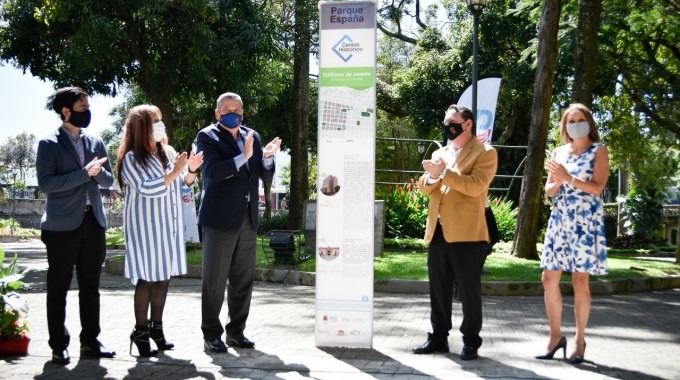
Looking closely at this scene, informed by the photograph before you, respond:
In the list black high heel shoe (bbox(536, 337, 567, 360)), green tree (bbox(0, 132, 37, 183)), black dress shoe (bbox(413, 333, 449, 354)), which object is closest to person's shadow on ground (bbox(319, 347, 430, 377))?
black dress shoe (bbox(413, 333, 449, 354))

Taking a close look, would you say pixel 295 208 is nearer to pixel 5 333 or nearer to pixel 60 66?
pixel 60 66

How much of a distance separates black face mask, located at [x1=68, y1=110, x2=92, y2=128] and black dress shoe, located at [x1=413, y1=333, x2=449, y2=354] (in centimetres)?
331

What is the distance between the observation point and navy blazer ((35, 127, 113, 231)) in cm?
614

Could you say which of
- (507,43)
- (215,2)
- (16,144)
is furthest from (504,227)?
(16,144)

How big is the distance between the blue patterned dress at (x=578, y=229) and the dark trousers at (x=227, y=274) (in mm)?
2533

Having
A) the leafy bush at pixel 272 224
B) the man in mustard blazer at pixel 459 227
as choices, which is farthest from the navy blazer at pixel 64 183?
the leafy bush at pixel 272 224

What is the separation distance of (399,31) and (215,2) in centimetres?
2278

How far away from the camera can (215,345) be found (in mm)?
6645

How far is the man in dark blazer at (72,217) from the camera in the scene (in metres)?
6.15

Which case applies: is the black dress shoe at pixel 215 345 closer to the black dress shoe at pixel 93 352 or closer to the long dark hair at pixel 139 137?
the black dress shoe at pixel 93 352

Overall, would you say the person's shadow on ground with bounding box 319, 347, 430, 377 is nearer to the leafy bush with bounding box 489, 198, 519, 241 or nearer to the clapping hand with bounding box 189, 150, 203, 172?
the clapping hand with bounding box 189, 150, 203, 172

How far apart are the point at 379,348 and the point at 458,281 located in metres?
0.98

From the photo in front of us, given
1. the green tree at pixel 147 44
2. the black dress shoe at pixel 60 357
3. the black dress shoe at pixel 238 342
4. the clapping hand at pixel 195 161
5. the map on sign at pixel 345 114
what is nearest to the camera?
the black dress shoe at pixel 60 357

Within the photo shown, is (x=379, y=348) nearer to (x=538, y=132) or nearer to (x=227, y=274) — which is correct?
(x=227, y=274)
